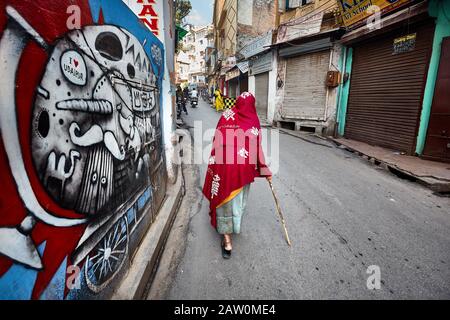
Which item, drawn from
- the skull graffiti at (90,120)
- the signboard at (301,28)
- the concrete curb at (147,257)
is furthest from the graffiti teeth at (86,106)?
the signboard at (301,28)

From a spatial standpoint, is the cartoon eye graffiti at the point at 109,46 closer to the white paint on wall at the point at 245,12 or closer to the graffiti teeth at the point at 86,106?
the graffiti teeth at the point at 86,106

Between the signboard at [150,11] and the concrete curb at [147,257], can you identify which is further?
the signboard at [150,11]

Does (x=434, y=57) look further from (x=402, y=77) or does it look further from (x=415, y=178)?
(x=415, y=178)

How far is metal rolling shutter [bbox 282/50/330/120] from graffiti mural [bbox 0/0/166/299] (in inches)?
378

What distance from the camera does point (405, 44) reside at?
261 inches

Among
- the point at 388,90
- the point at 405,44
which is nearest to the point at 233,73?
the point at 388,90

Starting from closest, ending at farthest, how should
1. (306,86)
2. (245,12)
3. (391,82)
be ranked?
(391,82)
(306,86)
(245,12)

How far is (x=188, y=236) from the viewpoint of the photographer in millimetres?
3191

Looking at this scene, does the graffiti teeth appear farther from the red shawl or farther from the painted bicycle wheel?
the red shawl

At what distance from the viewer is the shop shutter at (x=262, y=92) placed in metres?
13.9

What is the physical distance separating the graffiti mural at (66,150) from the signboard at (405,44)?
7.64 meters

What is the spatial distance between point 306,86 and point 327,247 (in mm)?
9755

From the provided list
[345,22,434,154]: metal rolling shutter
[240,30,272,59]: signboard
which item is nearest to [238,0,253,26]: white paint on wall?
[240,30,272,59]: signboard
